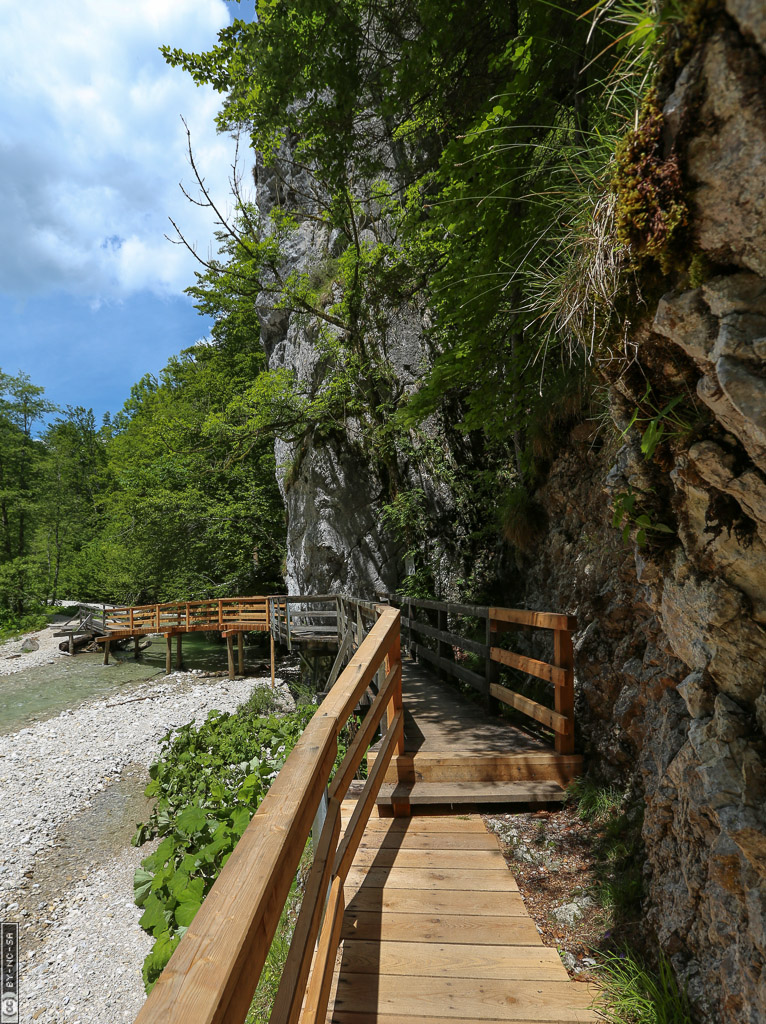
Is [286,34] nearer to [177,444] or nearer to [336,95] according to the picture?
[336,95]

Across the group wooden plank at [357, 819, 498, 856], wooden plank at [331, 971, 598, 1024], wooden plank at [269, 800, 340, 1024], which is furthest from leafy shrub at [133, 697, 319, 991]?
wooden plank at [269, 800, 340, 1024]

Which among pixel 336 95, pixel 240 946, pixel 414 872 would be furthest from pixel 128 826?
pixel 336 95

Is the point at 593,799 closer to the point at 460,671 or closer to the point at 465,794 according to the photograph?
the point at 465,794

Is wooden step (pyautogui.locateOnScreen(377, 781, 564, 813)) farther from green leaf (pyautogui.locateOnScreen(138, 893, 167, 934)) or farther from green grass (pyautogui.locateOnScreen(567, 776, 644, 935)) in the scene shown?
green leaf (pyautogui.locateOnScreen(138, 893, 167, 934))

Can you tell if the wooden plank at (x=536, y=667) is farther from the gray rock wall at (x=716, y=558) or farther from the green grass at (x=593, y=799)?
the gray rock wall at (x=716, y=558)

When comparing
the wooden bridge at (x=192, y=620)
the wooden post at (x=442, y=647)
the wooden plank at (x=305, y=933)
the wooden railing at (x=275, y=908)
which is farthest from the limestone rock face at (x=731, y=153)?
the wooden bridge at (x=192, y=620)

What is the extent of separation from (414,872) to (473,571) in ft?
19.3

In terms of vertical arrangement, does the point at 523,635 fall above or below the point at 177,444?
below

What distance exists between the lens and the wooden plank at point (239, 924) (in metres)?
0.74

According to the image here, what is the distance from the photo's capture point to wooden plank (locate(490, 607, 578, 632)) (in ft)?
11.9

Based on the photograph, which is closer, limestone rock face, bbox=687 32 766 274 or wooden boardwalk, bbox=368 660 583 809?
limestone rock face, bbox=687 32 766 274

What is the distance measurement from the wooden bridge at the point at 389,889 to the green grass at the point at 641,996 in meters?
0.08

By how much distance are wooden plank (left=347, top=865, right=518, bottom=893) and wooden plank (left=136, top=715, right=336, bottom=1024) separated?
1.70 metres

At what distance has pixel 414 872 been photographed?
9.21 feet
